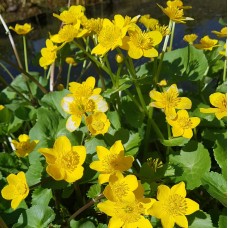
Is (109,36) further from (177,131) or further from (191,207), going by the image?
(191,207)

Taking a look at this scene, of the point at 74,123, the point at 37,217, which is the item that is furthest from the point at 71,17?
the point at 37,217

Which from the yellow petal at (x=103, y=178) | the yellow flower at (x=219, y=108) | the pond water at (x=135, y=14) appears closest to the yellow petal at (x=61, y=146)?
the yellow petal at (x=103, y=178)

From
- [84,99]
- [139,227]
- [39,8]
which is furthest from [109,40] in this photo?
[39,8]

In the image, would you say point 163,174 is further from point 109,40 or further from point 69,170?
point 109,40

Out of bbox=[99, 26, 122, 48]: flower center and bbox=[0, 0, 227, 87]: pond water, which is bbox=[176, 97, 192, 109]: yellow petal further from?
bbox=[0, 0, 227, 87]: pond water

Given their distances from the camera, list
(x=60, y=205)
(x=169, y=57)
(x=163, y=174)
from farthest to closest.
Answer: (x=169, y=57), (x=60, y=205), (x=163, y=174)

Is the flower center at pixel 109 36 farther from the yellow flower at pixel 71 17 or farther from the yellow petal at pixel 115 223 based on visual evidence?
the yellow petal at pixel 115 223
